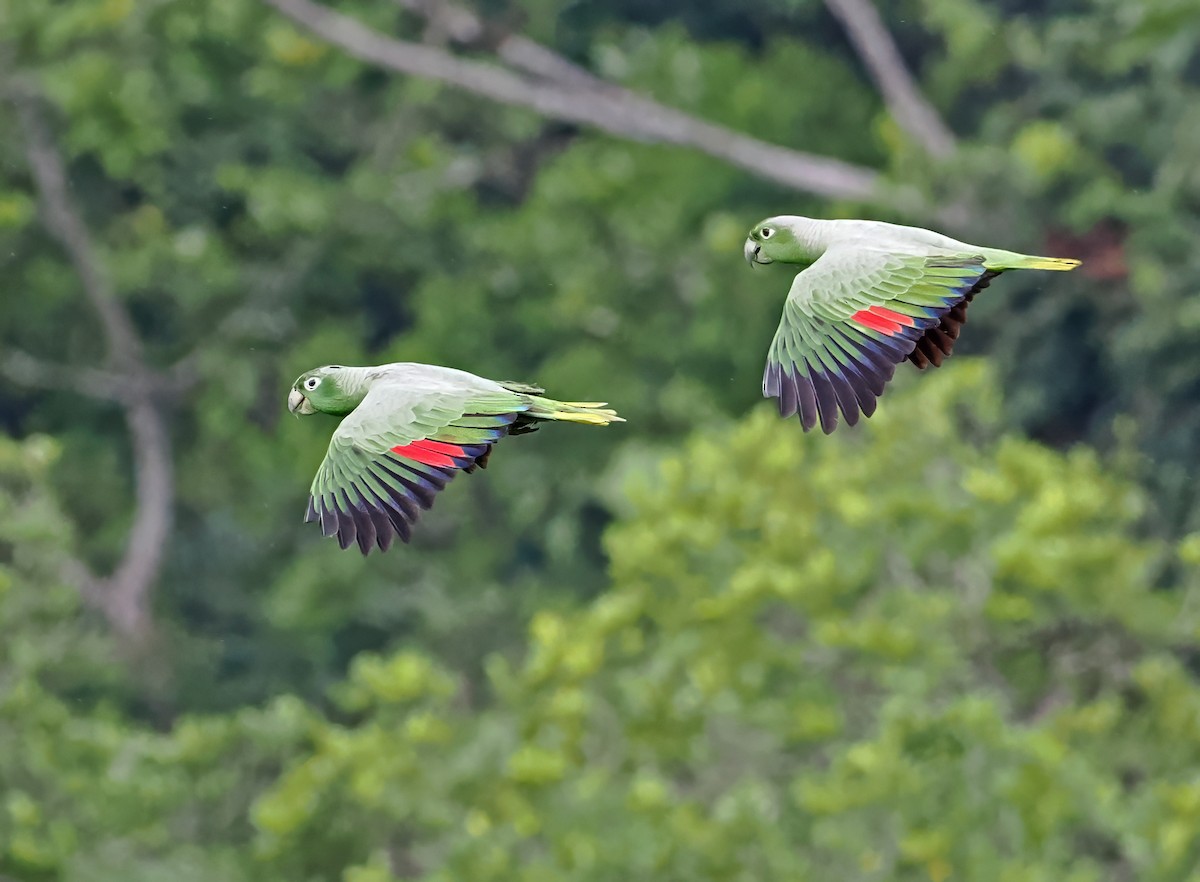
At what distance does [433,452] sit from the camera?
3514 millimetres

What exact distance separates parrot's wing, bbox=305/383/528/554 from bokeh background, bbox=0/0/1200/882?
7.71m

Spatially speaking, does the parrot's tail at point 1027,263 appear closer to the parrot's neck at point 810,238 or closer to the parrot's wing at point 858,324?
the parrot's wing at point 858,324

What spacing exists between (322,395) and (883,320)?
37.0 inches

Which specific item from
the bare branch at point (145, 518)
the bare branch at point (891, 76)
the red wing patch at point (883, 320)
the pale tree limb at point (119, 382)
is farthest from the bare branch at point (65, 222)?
the red wing patch at point (883, 320)

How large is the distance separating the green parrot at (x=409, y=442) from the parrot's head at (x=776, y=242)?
0.44 metres

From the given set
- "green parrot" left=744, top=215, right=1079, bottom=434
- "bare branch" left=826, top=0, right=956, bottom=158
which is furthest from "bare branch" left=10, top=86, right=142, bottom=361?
"green parrot" left=744, top=215, right=1079, bottom=434

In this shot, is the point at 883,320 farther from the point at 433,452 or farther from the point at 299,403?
the point at 299,403

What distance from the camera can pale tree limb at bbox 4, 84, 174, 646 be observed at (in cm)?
2206

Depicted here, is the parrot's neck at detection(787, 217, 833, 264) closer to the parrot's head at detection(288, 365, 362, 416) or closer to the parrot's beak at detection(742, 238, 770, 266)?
the parrot's beak at detection(742, 238, 770, 266)

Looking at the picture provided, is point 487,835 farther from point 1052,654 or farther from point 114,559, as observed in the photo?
point 114,559

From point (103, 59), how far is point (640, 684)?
10370mm

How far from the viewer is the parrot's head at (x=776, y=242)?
386 cm

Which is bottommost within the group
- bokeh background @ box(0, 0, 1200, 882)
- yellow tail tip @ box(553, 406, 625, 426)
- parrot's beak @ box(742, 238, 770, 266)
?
yellow tail tip @ box(553, 406, 625, 426)

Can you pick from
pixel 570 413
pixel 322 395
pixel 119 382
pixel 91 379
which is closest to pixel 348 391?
pixel 322 395
